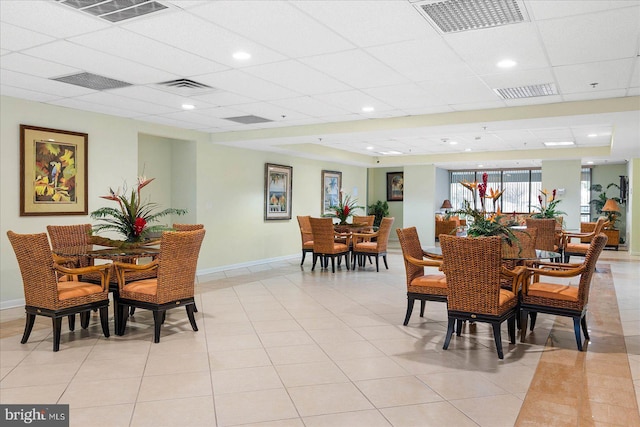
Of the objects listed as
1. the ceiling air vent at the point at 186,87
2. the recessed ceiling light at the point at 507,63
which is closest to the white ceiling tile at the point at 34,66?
the ceiling air vent at the point at 186,87

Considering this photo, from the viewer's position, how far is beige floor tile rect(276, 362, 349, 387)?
11.0 ft

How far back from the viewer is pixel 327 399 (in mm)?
3037

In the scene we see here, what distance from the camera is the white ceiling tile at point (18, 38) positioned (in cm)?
350

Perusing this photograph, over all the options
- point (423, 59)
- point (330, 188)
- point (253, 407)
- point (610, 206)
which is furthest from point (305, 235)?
point (610, 206)

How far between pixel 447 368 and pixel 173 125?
588cm

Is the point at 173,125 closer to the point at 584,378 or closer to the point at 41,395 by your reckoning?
the point at 41,395

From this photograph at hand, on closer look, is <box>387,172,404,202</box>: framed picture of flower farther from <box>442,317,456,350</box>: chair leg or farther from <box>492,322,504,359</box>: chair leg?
<box>492,322,504,359</box>: chair leg

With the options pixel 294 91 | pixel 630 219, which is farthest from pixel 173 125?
pixel 630 219

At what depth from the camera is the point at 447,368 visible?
3.61 meters

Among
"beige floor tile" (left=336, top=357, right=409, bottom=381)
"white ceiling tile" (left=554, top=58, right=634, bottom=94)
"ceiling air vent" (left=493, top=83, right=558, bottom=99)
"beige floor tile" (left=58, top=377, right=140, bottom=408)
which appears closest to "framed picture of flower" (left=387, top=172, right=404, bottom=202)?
"ceiling air vent" (left=493, top=83, right=558, bottom=99)

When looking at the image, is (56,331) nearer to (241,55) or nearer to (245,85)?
(241,55)

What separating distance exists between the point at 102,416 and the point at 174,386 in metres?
0.55

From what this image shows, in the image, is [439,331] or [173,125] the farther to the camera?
[173,125]

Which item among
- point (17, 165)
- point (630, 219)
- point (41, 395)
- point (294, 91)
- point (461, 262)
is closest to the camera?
point (41, 395)
